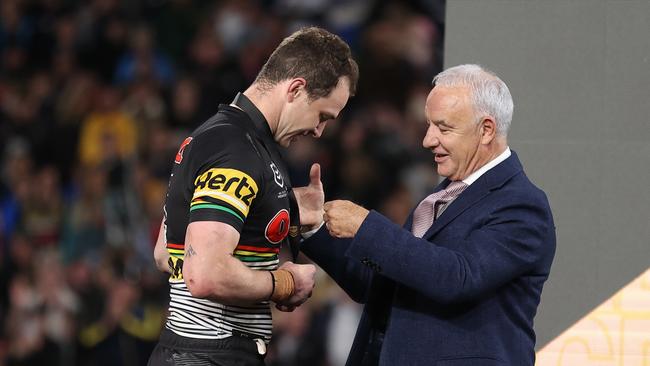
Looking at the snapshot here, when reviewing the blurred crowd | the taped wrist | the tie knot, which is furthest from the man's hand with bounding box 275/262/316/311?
the blurred crowd

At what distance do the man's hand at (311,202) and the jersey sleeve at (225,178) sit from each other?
0.50m

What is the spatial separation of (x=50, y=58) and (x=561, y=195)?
594 centimetres

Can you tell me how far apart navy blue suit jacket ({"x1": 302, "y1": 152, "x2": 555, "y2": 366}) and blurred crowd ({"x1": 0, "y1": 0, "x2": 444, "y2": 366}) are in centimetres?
309

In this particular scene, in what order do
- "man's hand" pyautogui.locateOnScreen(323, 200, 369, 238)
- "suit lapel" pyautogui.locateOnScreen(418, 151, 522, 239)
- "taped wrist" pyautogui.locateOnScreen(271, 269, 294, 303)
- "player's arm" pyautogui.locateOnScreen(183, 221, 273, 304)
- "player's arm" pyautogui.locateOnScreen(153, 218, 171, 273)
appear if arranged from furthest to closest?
1. "player's arm" pyautogui.locateOnScreen(153, 218, 171, 273)
2. "suit lapel" pyautogui.locateOnScreen(418, 151, 522, 239)
3. "man's hand" pyautogui.locateOnScreen(323, 200, 369, 238)
4. "taped wrist" pyautogui.locateOnScreen(271, 269, 294, 303)
5. "player's arm" pyautogui.locateOnScreen(183, 221, 273, 304)

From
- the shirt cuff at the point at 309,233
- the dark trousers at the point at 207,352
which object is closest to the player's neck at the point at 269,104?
the shirt cuff at the point at 309,233

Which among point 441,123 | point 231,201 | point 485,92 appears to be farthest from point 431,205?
point 231,201

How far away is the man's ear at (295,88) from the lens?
277 centimetres

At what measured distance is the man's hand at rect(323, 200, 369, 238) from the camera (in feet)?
8.94

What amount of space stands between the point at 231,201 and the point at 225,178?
0.20 feet

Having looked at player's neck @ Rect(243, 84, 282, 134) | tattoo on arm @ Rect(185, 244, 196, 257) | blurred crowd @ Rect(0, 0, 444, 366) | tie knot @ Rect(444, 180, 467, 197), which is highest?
player's neck @ Rect(243, 84, 282, 134)

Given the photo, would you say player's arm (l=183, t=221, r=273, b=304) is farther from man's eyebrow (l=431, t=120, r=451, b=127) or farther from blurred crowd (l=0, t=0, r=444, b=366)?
blurred crowd (l=0, t=0, r=444, b=366)

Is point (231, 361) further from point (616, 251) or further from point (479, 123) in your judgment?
point (616, 251)

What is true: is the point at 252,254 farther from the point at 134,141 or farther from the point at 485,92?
the point at 134,141

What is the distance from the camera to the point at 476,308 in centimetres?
277
